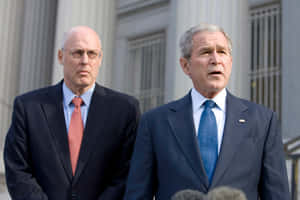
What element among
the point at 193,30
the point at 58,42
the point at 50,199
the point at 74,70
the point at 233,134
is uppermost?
the point at 58,42

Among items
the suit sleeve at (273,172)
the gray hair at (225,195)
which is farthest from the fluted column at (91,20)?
the gray hair at (225,195)

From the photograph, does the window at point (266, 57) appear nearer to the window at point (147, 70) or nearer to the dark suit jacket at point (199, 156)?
the window at point (147, 70)

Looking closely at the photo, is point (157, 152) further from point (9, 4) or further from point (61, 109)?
point (9, 4)

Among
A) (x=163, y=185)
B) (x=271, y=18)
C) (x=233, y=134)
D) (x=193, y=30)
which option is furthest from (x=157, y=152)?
(x=271, y=18)

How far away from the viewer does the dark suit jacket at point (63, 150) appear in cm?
317

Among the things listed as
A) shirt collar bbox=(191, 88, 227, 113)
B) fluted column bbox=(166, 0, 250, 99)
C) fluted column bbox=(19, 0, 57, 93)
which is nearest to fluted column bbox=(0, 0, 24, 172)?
fluted column bbox=(19, 0, 57, 93)

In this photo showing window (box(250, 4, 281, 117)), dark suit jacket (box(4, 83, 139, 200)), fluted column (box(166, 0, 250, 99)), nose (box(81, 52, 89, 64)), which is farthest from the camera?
window (box(250, 4, 281, 117))

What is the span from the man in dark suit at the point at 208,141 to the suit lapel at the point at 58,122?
0.51 m

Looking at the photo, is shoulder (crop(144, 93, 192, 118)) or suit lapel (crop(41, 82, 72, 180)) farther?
suit lapel (crop(41, 82, 72, 180))

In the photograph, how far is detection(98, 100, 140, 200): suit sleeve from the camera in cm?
317

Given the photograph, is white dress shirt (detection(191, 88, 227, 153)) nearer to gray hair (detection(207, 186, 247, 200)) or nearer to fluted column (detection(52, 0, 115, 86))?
gray hair (detection(207, 186, 247, 200))

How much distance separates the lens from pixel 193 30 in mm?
3068

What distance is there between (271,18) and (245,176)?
5.85 m

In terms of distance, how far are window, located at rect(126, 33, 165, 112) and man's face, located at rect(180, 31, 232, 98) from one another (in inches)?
246
